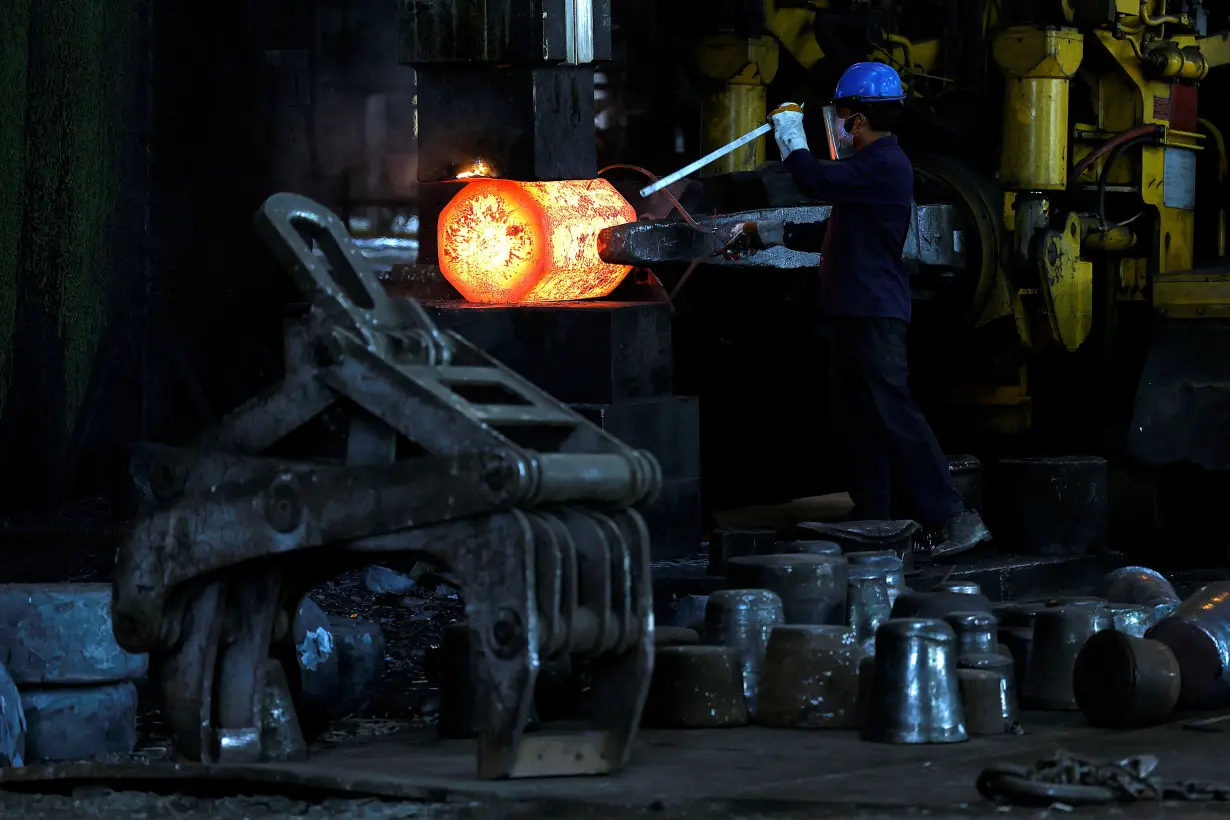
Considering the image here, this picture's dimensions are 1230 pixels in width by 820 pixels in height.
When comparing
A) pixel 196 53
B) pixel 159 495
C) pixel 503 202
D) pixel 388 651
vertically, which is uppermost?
pixel 196 53

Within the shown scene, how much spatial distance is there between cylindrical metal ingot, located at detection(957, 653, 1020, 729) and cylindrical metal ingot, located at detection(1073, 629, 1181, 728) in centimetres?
16

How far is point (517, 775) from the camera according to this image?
393cm

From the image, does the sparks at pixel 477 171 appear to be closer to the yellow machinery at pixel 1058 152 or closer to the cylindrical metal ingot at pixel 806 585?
the yellow machinery at pixel 1058 152

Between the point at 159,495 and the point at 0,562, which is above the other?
the point at 159,495

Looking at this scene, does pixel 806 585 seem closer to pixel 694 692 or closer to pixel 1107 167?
pixel 694 692

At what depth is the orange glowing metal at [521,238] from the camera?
6.98 metres

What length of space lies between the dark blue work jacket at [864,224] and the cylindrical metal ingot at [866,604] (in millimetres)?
1721

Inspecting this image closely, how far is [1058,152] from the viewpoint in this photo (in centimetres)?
834

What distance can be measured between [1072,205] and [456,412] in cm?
547

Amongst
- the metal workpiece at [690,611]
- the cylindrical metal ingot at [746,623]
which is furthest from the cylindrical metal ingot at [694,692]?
the metal workpiece at [690,611]

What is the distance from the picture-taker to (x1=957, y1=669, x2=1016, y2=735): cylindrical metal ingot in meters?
4.56

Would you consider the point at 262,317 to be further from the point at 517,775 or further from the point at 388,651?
the point at 517,775

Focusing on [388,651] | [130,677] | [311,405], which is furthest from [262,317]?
[311,405]

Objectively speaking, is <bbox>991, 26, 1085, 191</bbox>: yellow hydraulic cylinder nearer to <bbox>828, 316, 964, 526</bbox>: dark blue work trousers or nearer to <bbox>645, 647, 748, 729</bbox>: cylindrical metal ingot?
<bbox>828, 316, 964, 526</bbox>: dark blue work trousers
